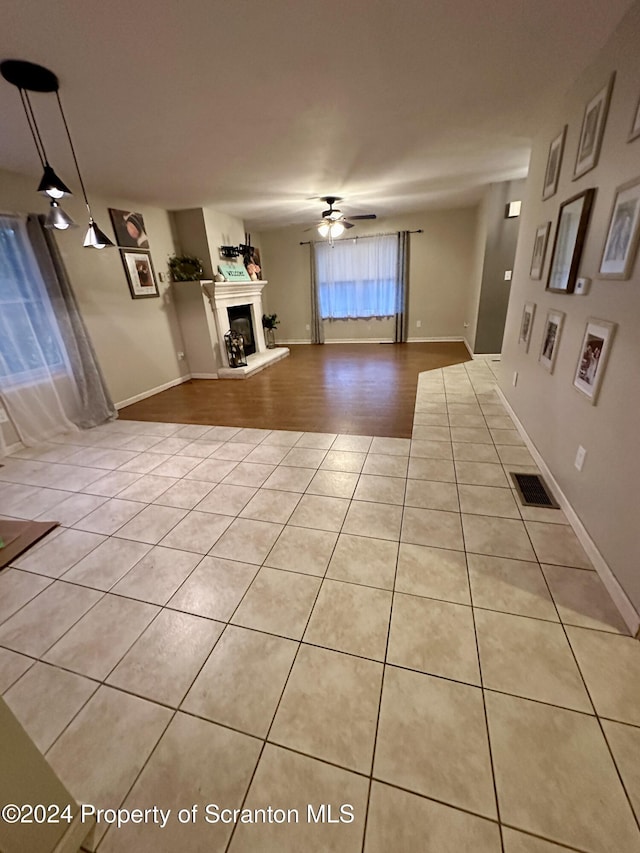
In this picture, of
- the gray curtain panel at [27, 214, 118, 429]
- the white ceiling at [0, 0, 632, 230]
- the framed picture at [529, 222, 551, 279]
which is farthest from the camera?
the gray curtain panel at [27, 214, 118, 429]

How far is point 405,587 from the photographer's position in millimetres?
1598

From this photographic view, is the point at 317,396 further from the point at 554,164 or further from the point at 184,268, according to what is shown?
the point at 554,164

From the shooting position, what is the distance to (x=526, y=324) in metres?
2.94

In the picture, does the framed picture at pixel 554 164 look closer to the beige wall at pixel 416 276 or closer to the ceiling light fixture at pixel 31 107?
the ceiling light fixture at pixel 31 107

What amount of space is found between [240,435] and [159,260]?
3.21 metres

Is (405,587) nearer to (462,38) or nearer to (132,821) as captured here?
(132,821)

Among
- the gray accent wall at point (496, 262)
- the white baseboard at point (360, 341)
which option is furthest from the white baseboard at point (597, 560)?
the white baseboard at point (360, 341)

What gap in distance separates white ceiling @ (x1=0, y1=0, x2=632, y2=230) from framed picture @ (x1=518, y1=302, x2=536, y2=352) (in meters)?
1.35

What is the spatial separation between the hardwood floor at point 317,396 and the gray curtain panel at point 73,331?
0.36 metres

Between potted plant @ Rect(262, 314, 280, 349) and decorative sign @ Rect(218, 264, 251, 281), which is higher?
decorative sign @ Rect(218, 264, 251, 281)

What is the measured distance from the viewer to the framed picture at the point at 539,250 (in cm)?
254

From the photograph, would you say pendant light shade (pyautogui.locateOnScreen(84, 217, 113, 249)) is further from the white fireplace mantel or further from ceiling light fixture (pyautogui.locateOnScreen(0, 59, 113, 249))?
the white fireplace mantel

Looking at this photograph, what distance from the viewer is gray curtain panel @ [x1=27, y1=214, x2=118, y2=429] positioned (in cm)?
321

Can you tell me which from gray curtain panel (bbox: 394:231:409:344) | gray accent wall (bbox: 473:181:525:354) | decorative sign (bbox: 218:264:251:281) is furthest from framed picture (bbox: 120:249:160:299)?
gray accent wall (bbox: 473:181:525:354)
